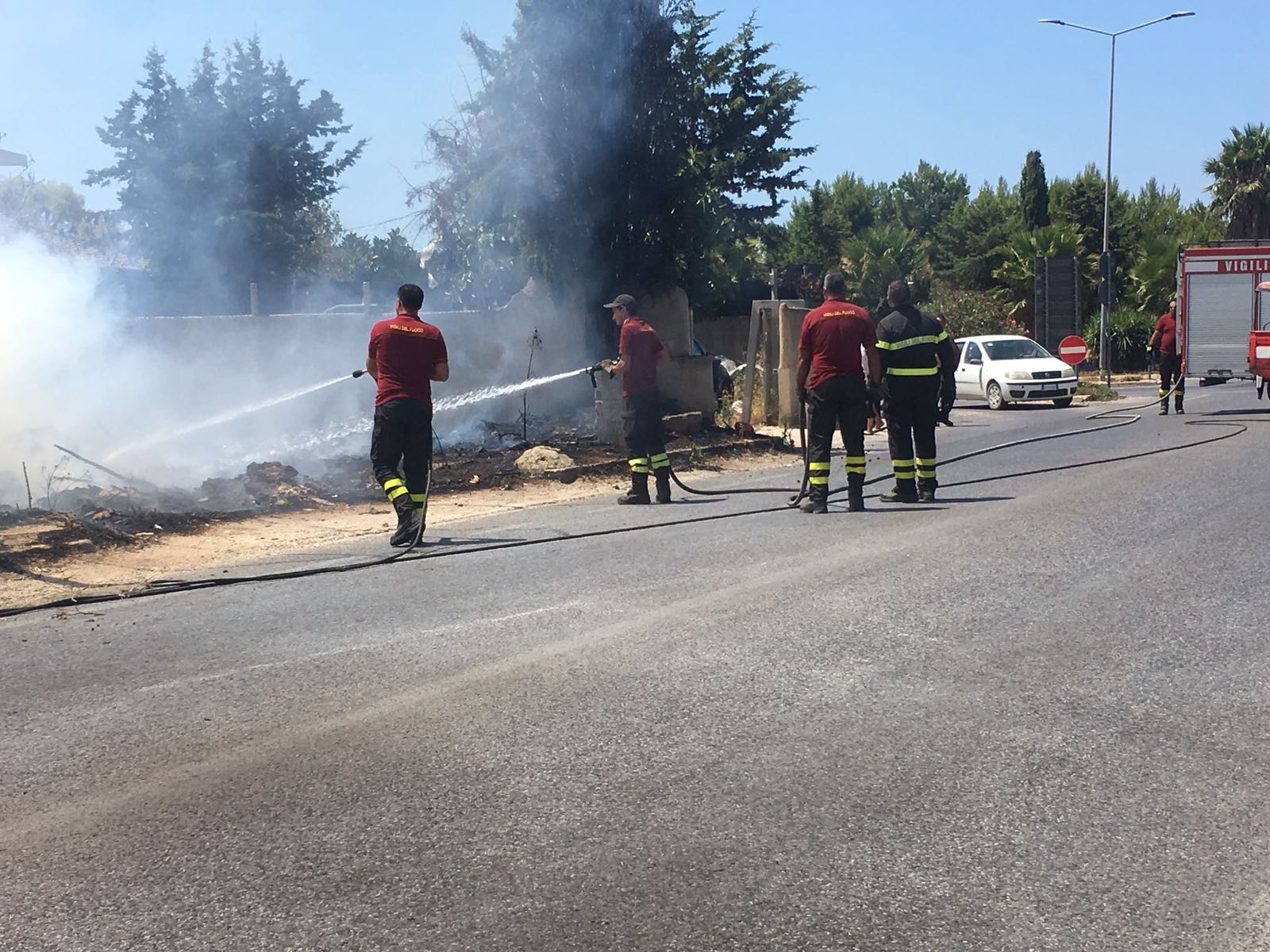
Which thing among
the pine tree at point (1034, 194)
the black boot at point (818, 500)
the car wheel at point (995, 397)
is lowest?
the car wheel at point (995, 397)

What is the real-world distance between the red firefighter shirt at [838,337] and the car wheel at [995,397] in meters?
15.8

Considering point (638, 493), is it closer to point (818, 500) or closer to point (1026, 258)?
point (818, 500)

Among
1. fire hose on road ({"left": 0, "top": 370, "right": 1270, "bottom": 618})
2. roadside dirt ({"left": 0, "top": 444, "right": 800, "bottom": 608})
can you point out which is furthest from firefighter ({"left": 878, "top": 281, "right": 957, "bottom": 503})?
roadside dirt ({"left": 0, "top": 444, "right": 800, "bottom": 608})

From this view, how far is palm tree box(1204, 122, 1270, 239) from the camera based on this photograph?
4656 cm

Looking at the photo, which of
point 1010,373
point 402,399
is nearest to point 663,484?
point 402,399

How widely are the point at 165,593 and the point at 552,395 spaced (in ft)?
40.0

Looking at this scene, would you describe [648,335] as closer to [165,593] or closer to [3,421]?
[165,593]

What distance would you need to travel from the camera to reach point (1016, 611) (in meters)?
6.50

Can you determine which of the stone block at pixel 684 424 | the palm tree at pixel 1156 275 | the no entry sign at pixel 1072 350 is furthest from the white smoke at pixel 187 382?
the palm tree at pixel 1156 275

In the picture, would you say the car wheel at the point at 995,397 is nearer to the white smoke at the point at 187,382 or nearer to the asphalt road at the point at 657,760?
the white smoke at the point at 187,382

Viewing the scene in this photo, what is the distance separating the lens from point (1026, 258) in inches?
1618

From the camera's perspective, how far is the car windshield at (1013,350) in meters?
25.9

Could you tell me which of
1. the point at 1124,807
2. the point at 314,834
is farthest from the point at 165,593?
the point at 1124,807

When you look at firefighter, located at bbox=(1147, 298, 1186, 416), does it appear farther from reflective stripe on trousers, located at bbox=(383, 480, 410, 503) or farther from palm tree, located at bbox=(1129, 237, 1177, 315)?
palm tree, located at bbox=(1129, 237, 1177, 315)
